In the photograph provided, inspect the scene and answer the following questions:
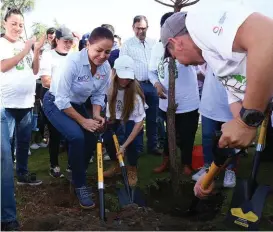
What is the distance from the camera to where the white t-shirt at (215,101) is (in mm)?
4484

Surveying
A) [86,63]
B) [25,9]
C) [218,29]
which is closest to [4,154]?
[86,63]

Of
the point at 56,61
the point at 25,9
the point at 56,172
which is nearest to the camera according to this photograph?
the point at 56,172

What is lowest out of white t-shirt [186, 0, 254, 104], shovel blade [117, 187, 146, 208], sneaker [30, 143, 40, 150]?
sneaker [30, 143, 40, 150]

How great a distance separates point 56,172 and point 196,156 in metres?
1.97

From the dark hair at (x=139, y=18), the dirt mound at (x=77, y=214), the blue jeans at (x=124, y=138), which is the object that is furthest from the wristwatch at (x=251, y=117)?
the dark hair at (x=139, y=18)

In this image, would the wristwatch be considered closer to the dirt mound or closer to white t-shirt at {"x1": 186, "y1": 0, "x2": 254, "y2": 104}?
Answer: white t-shirt at {"x1": 186, "y1": 0, "x2": 254, "y2": 104}

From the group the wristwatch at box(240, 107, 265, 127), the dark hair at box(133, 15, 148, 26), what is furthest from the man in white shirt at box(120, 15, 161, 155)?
the wristwatch at box(240, 107, 265, 127)

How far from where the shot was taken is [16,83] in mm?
4332

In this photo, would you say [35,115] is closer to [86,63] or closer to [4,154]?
[86,63]

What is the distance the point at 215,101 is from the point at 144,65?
2003 mm

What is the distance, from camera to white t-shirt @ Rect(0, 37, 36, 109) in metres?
4.23

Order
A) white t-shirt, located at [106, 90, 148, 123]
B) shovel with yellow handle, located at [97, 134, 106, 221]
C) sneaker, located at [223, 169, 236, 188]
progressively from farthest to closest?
white t-shirt, located at [106, 90, 148, 123], sneaker, located at [223, 169, 236, 188], shovel with yellow handle, located at [97, 134, 106, 221]

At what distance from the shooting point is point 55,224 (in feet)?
9.21

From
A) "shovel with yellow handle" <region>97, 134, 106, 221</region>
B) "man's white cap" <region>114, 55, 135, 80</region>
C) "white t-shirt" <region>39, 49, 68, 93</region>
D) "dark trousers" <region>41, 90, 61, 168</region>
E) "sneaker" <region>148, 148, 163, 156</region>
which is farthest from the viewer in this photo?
"sneaker" <region>148, 148, 163, 156</region>
